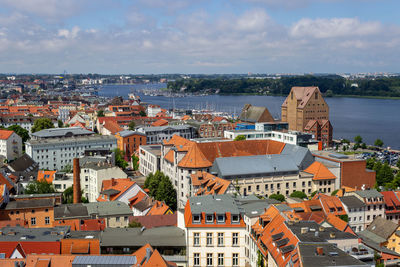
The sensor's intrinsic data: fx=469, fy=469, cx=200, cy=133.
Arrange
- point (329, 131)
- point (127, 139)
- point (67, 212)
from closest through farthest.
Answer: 1. point (67, 212)
2. point (127, 139)
3. point (329, 131)

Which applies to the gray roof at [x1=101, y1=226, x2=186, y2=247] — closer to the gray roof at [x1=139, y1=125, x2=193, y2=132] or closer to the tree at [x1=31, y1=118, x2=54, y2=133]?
the gray roof at [x1=139, y1=125, x2=193, y2=132]

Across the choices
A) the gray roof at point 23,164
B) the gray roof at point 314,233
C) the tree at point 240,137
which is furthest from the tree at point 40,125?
the gray roof at point 314,233

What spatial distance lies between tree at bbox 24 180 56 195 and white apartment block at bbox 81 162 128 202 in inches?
122

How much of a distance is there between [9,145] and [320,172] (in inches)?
1541

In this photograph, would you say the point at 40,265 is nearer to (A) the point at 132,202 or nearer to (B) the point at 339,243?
(B) the point at 339,243

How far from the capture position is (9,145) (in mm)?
59531

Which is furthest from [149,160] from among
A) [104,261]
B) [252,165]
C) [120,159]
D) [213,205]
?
[104,261]

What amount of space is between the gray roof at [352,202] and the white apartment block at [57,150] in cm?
3392

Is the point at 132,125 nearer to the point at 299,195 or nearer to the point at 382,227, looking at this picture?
the point at 299,195

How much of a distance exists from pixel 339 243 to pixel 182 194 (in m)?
21.2

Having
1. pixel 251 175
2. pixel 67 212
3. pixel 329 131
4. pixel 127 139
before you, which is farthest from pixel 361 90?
pixel 67 212

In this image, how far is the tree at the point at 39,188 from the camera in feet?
129

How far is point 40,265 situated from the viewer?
19.5m

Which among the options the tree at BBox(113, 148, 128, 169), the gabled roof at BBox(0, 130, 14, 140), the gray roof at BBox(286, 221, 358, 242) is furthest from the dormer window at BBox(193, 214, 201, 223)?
the gabled roof at BBox(0, 130, 14, 140)
